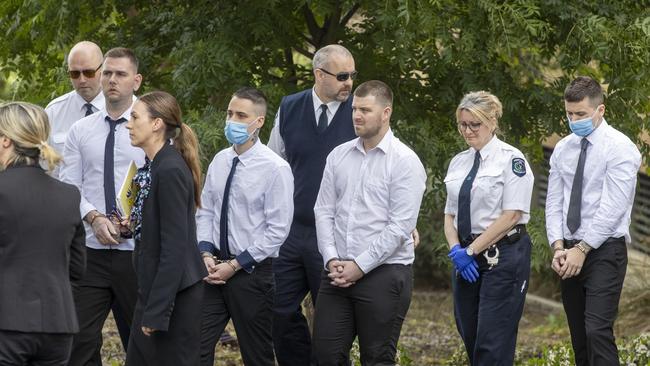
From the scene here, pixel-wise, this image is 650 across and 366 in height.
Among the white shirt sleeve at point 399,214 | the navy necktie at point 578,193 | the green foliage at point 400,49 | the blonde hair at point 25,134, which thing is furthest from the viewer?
the green foliage at point 400,49

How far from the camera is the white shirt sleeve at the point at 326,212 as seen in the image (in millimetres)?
7801

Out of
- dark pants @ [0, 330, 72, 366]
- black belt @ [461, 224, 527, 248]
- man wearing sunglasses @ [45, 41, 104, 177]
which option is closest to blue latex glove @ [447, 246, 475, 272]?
black belt @ [461, 224, 527, 248]

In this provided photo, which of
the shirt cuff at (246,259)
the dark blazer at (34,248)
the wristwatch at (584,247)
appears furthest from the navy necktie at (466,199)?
the dark blazer at (34,248)

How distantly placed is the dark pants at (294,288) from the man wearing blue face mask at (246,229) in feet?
1.49

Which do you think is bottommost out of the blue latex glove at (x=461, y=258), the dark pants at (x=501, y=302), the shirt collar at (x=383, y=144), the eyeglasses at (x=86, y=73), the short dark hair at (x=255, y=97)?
the dark pants at (x=501, y=302)

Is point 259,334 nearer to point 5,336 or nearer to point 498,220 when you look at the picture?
point 498,220

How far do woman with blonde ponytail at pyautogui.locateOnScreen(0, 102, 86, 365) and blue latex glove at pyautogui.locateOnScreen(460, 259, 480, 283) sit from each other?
8.98 ft

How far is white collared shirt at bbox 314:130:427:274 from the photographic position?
24.9ft

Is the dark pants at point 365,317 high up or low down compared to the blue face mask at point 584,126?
down

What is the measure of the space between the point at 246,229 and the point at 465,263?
1.36 meters

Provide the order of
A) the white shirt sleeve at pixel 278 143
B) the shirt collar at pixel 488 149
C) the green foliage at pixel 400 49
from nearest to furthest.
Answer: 1. the shirt collar at pixel 488 149
2. the white shirt sleeve at pixel 278 143
3. the green foliage at pixel 400 49

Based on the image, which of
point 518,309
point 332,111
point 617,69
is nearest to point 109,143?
point 332,111

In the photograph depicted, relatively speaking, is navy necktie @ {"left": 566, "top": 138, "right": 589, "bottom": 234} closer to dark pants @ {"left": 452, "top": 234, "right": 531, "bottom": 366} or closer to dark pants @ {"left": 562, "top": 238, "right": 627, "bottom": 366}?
dark pants @ {"left": 562, "top": 238, "right": 627, "bottom": 366}

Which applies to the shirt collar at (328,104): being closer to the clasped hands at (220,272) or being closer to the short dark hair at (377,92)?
the short dark hair at (377,92)
